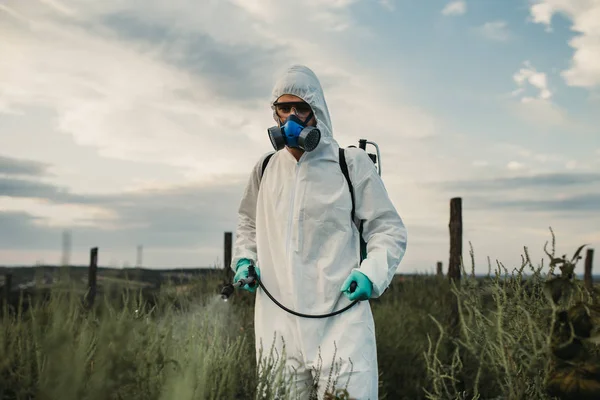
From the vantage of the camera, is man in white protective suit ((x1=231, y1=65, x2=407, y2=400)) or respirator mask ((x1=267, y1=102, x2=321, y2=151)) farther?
respirator mask ((x1=267, y1=102, x2=321, y2=151))

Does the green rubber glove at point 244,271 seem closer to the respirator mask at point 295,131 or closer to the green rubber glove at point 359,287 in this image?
the green rubber glove at point 359,287

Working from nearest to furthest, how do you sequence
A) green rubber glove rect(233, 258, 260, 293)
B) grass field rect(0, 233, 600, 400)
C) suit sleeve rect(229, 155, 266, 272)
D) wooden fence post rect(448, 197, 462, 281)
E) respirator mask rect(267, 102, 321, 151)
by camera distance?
1. grass field rect(0, 233, 600, 400)
2. respirator mask rect(267, 102, 321, 151)
3. green rubber glove rect(233, 258, 260, 293)
4. suit sleeve rect(229, 155, 266, 272)
5. wooden fence post rect(448, 197, 462, 281)

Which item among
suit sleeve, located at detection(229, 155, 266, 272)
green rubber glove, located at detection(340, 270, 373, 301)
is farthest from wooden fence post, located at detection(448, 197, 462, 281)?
green rubber glove, located at detection(340, 270, 373, 301)

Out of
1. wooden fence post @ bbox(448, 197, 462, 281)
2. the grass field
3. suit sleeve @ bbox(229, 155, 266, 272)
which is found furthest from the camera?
wooden fence post @ bbox(448, 197, 462, 281)

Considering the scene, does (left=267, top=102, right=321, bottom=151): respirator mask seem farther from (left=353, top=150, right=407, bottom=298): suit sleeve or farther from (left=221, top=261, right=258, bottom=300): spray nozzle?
(left=221, top=261, right=258, bottom=300): spray nozzle

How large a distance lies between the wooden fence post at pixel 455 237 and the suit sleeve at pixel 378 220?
7105 millimetres

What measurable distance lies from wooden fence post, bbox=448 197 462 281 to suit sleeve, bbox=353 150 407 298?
23.3ft

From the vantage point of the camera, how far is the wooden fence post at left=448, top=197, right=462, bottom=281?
35.1 ft

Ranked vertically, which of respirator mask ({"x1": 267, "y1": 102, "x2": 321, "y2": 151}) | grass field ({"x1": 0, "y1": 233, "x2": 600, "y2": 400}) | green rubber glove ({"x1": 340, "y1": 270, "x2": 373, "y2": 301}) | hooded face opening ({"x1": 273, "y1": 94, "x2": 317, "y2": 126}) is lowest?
grass field ({"x1": 0, "y1": 233, "x2": 600, "y2": 400})

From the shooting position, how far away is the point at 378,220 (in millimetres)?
3832

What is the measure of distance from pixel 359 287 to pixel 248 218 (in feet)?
3.79

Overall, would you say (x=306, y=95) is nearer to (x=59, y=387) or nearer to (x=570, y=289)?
(x=570, y=289)

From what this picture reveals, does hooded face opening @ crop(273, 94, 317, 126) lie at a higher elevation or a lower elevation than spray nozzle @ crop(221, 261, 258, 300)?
higher

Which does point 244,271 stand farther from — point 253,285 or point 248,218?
point 248,218
